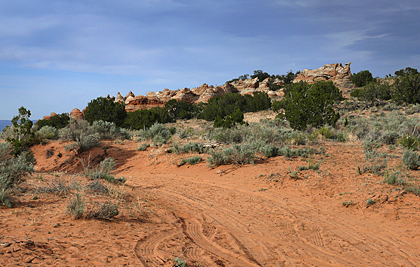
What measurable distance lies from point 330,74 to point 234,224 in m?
64.6

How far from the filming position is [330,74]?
62188 mm

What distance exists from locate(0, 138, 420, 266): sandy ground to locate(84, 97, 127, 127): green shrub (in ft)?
70.6

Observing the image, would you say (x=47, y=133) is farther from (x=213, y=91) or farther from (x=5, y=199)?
(x=213, y=91)

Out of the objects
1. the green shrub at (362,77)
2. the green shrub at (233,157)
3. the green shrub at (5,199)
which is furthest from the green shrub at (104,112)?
the green shrub at (362,77)

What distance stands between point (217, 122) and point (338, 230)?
1572 centimetres

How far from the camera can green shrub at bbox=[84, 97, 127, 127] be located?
29094 millimetres

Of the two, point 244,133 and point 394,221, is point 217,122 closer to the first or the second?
point 244,133

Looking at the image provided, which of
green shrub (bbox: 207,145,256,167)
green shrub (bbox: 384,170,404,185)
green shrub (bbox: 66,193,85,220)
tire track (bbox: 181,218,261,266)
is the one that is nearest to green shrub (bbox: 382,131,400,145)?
green shrub (bbox: 384,170,404,185)

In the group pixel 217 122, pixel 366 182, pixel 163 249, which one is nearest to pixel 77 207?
pixel 163 249

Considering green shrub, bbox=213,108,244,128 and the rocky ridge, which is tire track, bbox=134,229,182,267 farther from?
the rocky ridge

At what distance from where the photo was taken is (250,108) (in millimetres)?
42812

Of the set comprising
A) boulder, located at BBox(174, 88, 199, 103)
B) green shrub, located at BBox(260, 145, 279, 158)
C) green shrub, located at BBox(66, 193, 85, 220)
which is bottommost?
green shrub, located at BBox(260, 145, 279, 158)

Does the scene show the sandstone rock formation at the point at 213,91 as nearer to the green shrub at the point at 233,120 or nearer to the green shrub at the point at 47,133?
the green shrub at the point at 233,120

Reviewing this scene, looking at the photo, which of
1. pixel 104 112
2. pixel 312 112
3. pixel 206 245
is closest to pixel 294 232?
pixel 206 245
